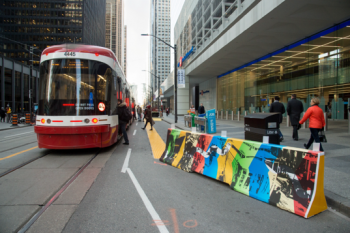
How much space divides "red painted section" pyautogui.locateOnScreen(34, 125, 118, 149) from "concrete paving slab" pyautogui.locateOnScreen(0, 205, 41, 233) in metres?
3.54

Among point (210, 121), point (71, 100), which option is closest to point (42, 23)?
point (210, 121)

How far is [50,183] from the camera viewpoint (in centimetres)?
453

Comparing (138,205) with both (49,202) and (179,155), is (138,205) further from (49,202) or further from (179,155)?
(179,155)

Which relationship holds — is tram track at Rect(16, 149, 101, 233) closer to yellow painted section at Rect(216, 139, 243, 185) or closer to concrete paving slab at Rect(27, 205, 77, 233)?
concrete paving slab at Rect(27, 205, 77, 233)

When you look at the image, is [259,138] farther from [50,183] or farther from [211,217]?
[50,183]

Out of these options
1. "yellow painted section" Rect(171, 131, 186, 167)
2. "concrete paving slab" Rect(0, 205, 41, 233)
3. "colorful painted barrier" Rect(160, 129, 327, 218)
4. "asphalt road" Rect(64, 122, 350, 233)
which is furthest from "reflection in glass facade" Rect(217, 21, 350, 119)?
"concrete paving slab" Rect(0, 205, 41, 233)

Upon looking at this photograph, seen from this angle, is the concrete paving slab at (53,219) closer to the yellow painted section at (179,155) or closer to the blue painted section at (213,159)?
the blue painted section at (213,159)

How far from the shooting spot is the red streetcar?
6797mm

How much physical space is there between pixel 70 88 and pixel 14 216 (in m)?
4.60

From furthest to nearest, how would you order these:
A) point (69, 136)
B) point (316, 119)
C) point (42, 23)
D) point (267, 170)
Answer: point (42, 23) → point (69, 136) → point (316, 119) → point (267, 170)

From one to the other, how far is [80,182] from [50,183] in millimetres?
597

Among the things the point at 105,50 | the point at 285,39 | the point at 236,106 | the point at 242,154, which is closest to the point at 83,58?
the point at 105,50

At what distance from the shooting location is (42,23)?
75312 millimetres

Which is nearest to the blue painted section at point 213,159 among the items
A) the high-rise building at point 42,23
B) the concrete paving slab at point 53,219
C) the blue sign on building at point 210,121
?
the concrete paving slab at point 53,219
